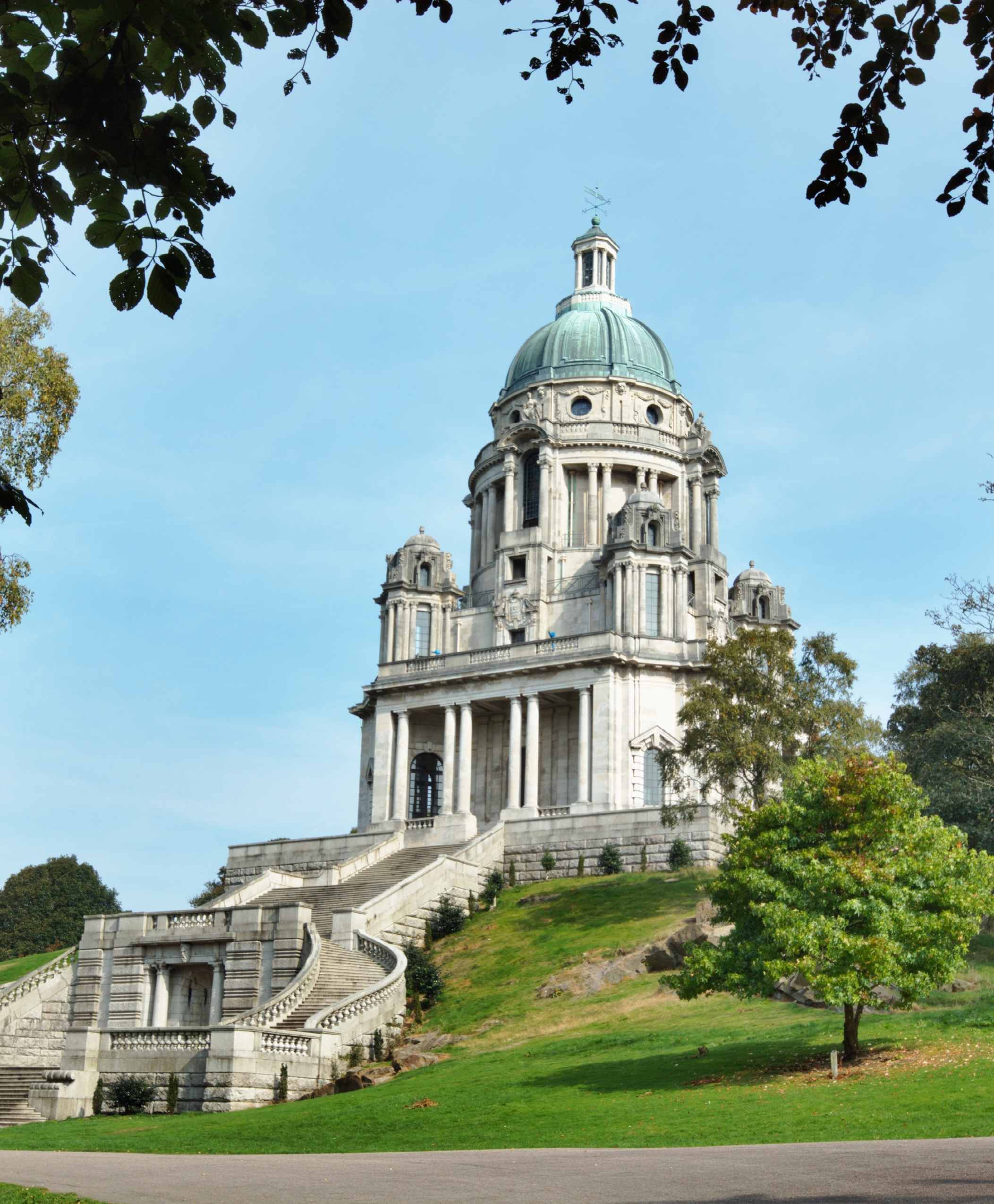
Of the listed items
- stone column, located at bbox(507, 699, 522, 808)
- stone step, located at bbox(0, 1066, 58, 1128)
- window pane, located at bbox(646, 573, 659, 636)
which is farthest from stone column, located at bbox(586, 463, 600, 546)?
stone step, located at bbox(0, 1066, 58, 1128)

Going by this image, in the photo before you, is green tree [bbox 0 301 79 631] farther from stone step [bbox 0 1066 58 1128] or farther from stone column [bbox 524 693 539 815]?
stone column [bbox 524 693 539 815]

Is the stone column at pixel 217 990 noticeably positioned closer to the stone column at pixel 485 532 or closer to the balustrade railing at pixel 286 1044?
the balustrade railing at pixel 286 1044

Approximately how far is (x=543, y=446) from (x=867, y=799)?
4406cm

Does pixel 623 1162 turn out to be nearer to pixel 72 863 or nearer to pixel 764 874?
pixel 764 874

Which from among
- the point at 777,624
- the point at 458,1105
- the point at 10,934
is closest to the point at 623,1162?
the point at 458,1105

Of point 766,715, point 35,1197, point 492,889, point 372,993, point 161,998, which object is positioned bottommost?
point 35,1197

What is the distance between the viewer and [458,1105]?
26.1 metres

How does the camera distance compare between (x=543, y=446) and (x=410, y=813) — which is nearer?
(x=410, y=813)

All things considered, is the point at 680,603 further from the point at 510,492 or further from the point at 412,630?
the point at 412,630

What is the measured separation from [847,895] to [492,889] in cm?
2388

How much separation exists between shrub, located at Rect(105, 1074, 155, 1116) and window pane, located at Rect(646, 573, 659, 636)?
36.1 metres

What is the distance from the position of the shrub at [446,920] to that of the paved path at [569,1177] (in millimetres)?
24488

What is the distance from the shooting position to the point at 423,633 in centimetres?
6994

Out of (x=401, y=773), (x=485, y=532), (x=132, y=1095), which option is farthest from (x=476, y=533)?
(x=132, y=1095)
